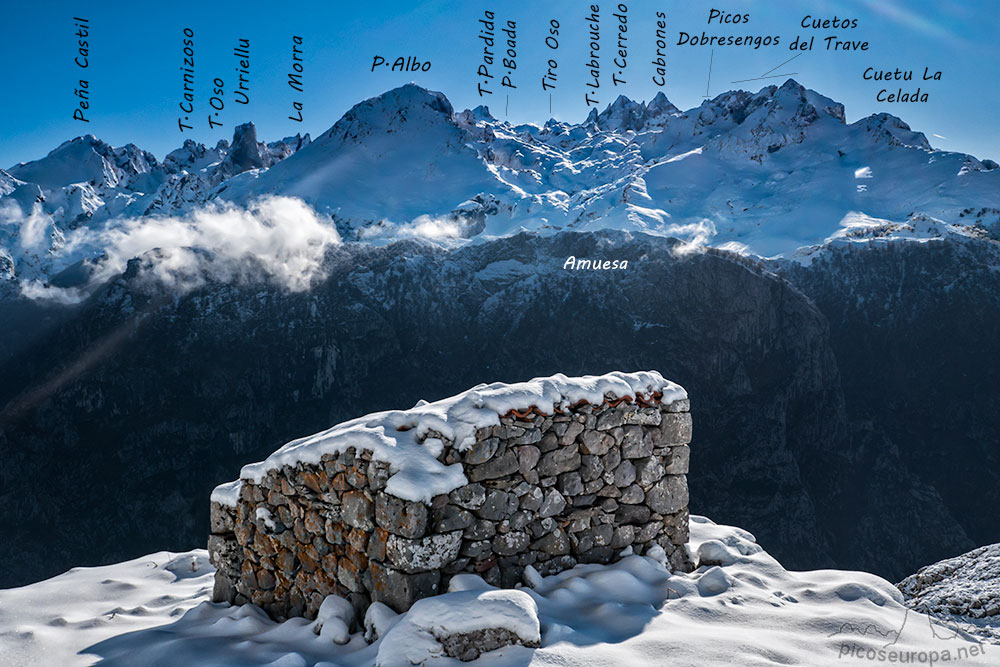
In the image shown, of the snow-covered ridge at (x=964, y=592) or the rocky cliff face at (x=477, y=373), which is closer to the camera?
the snow-covered ridge at (x=964, y=592)

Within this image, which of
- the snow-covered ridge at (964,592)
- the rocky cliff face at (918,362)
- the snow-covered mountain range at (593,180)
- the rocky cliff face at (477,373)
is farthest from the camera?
the snow-covered mountain range at (593,180)

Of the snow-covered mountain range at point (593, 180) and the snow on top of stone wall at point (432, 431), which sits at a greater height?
the snow-covered mountain range at point (593, 180)

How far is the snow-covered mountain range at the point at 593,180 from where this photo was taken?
69500 millimetres

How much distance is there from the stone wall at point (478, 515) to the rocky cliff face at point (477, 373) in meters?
54.1

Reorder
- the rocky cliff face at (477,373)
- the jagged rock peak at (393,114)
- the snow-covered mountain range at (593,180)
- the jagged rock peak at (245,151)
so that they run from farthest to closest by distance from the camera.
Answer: the jagged rock peak at (245,151), the jagged rock peak at (393,114), the snow-covered mountain range at (593,180), the rocky cliff face at (477,373)

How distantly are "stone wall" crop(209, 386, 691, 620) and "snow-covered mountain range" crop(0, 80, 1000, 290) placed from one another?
63.2m

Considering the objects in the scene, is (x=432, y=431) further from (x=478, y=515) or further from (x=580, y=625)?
(x=580, y=625)

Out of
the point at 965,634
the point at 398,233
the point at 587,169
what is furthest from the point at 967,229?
the point at 965,634

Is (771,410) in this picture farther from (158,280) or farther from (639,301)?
(158,280)

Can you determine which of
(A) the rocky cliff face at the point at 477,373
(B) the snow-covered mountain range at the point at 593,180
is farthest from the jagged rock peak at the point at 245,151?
(A) the rocky cliff face at the point at 477,373

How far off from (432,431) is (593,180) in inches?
3273

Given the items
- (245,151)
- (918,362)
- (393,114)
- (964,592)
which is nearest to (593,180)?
(393,114)

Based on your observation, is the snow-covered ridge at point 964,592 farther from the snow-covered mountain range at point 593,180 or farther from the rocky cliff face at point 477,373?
the snow-covered mountain range at point 593,180

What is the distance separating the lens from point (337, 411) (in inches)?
2415
